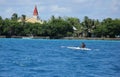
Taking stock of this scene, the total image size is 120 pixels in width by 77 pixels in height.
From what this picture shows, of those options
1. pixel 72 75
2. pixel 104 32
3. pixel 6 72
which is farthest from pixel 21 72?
pixel 104 32

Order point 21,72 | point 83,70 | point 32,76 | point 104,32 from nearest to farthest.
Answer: point 32,76 < point 21,72 < point 83,70 < point 104,32

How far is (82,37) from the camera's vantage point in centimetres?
19688

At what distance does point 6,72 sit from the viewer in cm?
3600

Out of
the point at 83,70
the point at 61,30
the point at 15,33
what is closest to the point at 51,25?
the point at 61,30

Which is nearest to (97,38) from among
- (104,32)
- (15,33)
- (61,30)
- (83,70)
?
(104,32)

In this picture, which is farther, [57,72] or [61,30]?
[61,30]

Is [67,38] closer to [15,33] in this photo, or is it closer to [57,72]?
[15,33]

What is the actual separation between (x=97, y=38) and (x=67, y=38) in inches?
→ 574

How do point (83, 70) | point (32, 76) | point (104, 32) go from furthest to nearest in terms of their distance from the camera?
1. point (104, 32)
2. point (83, 70)
3. point (32, 76)

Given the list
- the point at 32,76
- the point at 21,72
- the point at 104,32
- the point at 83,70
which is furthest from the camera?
the point at 104,32

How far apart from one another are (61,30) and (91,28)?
561 inches

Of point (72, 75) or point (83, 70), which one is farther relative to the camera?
point (83, 70)

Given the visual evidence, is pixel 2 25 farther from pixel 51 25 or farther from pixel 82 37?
pixel 82 37

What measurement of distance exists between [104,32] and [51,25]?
1007 inches
